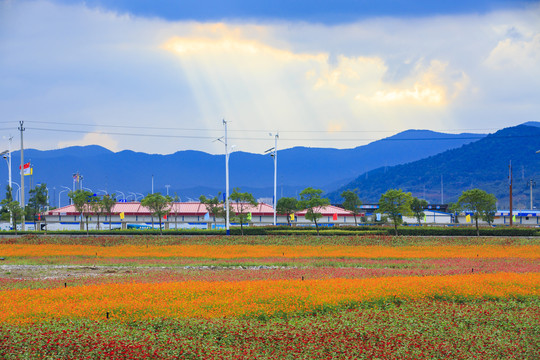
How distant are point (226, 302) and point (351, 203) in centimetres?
8139

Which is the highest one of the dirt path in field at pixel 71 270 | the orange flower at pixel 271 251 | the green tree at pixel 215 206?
the green tree at pixel 215 206

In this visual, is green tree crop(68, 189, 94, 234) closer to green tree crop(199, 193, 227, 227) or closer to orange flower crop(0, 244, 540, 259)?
green tree crop(199, 193, 227, 227)

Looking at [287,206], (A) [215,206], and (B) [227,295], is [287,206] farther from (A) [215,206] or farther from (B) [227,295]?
(B) [227,295]

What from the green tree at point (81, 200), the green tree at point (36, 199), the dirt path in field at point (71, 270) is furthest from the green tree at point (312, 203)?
the green tree at point (36, 199)

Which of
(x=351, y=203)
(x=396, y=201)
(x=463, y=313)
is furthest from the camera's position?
(x=351, y=203)

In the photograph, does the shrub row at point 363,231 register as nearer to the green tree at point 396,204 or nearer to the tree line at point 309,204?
the tree line at point 309,204

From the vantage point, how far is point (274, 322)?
16938 millimetres

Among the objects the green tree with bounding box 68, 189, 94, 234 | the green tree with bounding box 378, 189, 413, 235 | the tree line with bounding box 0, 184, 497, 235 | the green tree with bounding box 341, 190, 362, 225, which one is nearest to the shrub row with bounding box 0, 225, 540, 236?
the tree line with bounding box 0, 184, 497, 235

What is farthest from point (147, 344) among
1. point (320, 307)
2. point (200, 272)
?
point (200, 272)

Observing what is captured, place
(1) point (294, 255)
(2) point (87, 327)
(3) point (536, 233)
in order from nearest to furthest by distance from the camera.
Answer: (2) point (87, 327)
(1) point (294, 255)
(3) point (536, 233)

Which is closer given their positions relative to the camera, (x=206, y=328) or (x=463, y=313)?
(x=206, y=328)

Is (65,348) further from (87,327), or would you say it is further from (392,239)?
(392,239)

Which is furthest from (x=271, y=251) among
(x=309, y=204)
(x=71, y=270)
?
(x=309, y=204)

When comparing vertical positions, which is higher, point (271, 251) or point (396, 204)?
point (396, 204)
